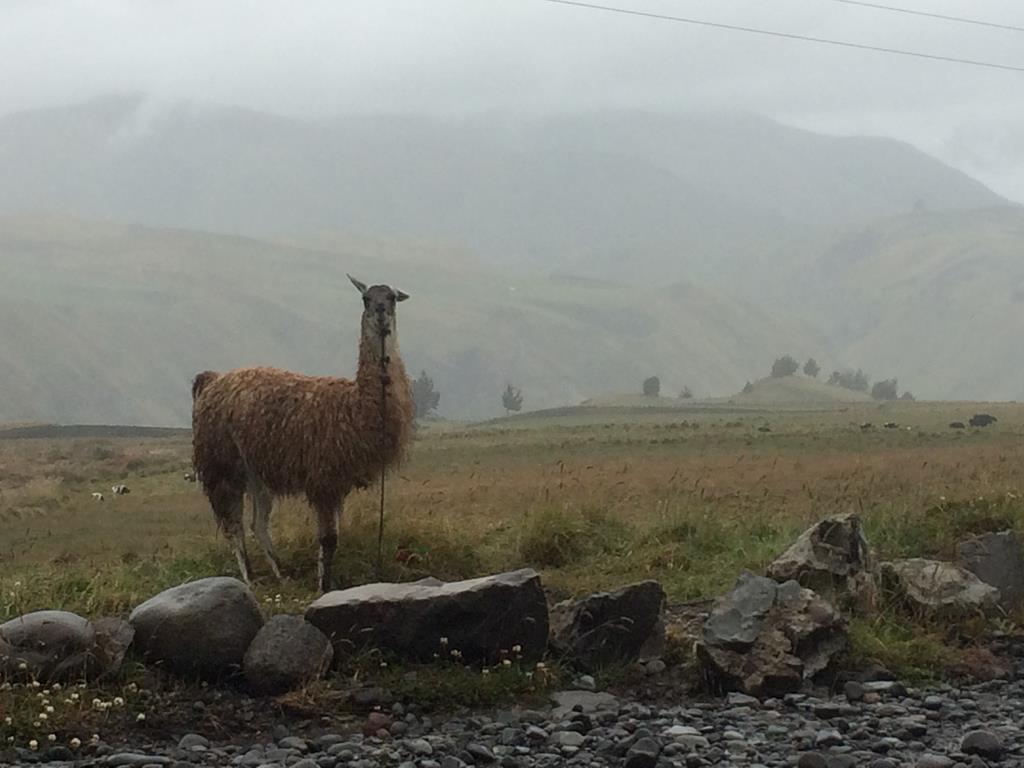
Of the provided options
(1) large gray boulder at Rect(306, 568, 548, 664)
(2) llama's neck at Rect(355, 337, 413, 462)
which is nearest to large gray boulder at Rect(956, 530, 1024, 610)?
(1) large gray boulder at Rect(306, 568, 548, 664)

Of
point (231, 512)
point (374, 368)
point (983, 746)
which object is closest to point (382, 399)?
point (374, 368)

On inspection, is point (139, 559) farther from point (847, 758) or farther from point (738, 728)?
point (847, 758)

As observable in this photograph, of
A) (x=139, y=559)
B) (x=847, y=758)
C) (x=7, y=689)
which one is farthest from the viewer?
(x=139, y=559)

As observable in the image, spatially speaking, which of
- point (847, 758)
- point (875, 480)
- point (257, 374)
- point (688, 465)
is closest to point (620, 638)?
point (847, 758)

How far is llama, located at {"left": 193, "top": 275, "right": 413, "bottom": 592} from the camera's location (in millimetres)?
12305

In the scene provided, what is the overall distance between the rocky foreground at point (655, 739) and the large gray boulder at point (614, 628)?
0.63 metres

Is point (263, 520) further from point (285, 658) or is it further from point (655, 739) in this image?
point (655, 739)

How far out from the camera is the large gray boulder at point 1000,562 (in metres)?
11.6

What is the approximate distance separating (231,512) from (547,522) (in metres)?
3.24

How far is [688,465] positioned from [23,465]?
21.2m

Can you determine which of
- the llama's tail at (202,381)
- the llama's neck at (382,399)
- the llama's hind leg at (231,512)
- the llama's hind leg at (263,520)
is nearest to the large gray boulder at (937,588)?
the llama's neck at (382,399)

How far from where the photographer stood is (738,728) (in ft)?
28.6

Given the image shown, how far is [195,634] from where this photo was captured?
9.34m

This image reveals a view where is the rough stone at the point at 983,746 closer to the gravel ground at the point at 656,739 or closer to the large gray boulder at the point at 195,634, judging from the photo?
the gravel ground at the point at 656,739
